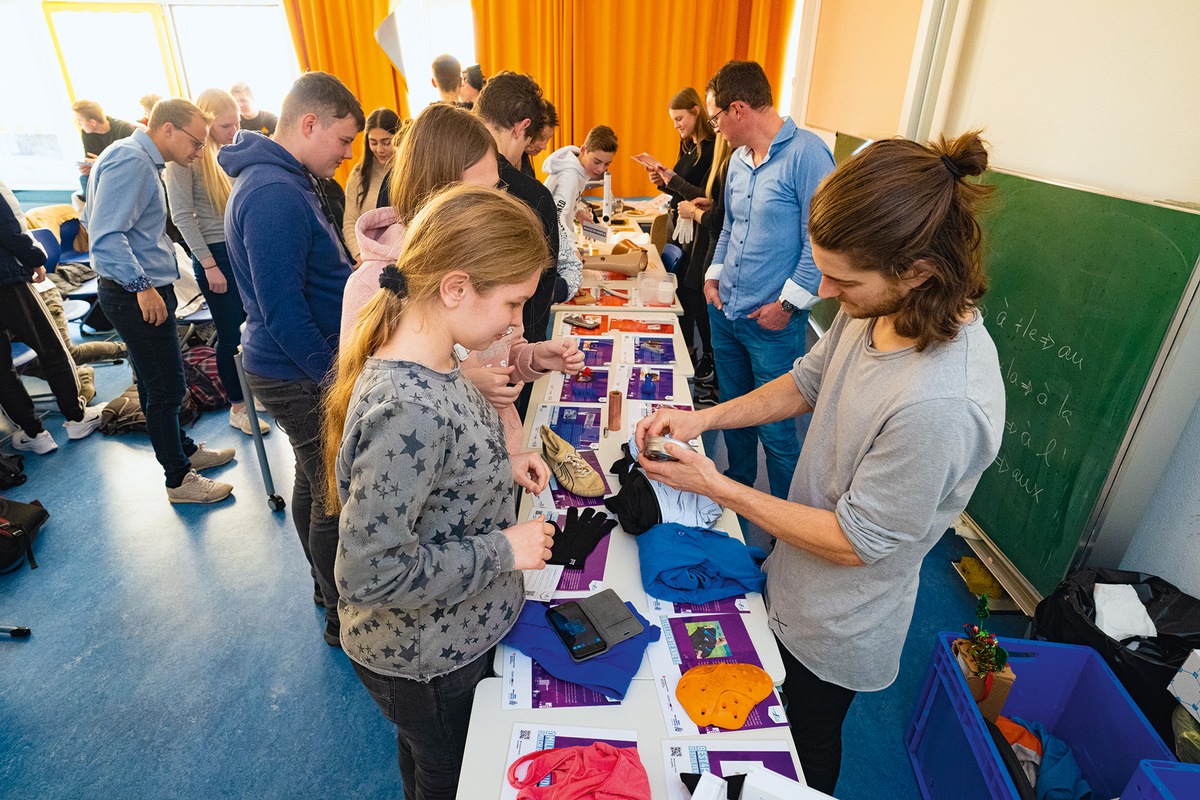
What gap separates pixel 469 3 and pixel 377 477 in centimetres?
610

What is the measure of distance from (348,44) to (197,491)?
15.0ft

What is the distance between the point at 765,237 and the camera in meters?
2.53

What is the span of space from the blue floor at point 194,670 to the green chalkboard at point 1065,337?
0.47 m

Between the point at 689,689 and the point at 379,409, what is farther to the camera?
the point at 689,689

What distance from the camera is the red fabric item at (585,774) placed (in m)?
0.98

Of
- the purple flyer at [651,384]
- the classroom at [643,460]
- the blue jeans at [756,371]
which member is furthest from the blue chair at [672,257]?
the purple flyer at [651,384]

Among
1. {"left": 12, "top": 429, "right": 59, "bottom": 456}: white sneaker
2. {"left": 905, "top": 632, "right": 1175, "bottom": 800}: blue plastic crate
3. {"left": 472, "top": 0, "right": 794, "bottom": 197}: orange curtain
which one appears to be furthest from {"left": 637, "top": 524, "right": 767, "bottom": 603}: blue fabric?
{"left": 472, "top": 0, "right": 794, "bottom": 197}: orange curtain

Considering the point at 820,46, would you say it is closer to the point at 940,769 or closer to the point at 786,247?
the point at 786,247

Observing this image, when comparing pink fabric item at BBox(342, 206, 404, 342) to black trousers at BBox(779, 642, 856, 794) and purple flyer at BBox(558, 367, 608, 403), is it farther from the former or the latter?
black trousers at BBox(779, 642, 856, 794)

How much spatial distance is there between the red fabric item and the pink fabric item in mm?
873

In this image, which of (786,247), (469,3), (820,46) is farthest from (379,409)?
(469,3)

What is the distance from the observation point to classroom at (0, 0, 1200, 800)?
1023 millimetres

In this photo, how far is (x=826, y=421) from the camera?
127 cm

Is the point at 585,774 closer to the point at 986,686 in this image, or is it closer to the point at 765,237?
the point at 986,686
